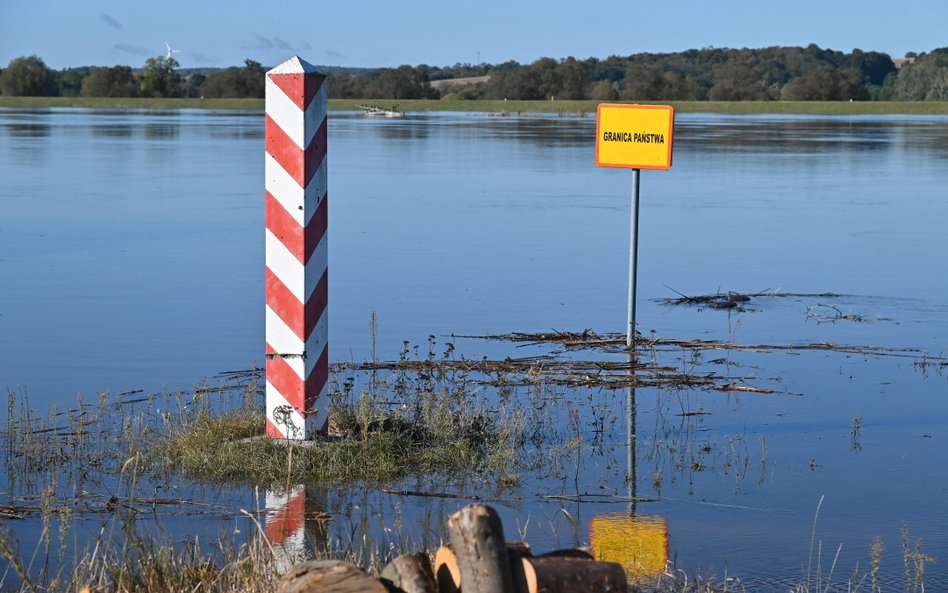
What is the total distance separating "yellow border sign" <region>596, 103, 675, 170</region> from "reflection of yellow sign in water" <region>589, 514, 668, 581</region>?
490cm

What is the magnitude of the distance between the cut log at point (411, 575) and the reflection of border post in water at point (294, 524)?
107cm

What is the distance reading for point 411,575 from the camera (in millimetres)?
4277

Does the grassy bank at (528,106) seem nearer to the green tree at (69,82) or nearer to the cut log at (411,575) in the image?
the green tree at (69,82)

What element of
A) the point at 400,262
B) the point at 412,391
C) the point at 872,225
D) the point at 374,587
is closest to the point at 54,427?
the point at 412,391

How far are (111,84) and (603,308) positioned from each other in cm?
10454

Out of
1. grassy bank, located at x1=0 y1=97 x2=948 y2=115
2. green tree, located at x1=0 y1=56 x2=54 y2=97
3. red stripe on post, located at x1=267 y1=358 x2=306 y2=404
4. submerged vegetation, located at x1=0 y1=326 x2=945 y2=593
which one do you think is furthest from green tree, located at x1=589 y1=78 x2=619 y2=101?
red stripe on post, located at x1=267 y1=358 x2=306 y2=404

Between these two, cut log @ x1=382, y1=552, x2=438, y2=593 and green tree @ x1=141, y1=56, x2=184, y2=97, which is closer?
cut log @ x1=382, y1=552, x2=438, y2=593

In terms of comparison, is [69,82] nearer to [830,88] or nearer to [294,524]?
[830,88]

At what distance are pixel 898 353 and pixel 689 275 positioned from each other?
4.05 meters

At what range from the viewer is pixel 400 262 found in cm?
1481

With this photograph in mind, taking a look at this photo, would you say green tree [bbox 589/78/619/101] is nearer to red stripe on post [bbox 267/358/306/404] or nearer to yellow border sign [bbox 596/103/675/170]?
yellow border sign [bbox 596/103/675/170]

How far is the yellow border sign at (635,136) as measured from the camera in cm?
1070

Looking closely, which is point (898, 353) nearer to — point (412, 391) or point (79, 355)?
point (412, 391)

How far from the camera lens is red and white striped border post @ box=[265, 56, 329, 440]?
22.6 ft
